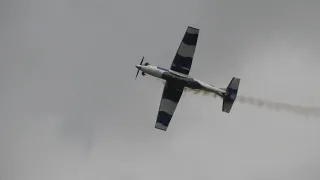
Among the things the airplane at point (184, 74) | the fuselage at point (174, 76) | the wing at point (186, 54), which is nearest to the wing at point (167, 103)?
the airplane at point (184, 74)

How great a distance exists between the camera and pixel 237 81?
7888cm

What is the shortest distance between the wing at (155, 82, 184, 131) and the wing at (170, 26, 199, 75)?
82.7 inches

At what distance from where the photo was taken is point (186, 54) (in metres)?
77.4

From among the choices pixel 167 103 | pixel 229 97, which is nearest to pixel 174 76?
pixel 167 103

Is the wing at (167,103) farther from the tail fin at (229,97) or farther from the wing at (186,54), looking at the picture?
the tail fin at (229,97)

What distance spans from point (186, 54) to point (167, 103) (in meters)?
6.37

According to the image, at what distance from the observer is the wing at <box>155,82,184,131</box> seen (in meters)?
78.8

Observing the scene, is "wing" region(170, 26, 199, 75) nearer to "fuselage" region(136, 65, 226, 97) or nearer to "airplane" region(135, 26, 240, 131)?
"airplane" region(135, 26, 240, 131)

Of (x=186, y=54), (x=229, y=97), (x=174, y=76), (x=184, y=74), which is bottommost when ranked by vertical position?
(x=229, y=97)

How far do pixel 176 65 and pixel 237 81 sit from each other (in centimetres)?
674

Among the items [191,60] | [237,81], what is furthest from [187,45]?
[237,81]

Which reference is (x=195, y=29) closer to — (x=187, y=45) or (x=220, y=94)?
(x=187, y=45)

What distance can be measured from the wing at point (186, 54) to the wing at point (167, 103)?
2100mm

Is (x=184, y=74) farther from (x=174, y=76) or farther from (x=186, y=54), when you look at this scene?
(x=186, y=54)
